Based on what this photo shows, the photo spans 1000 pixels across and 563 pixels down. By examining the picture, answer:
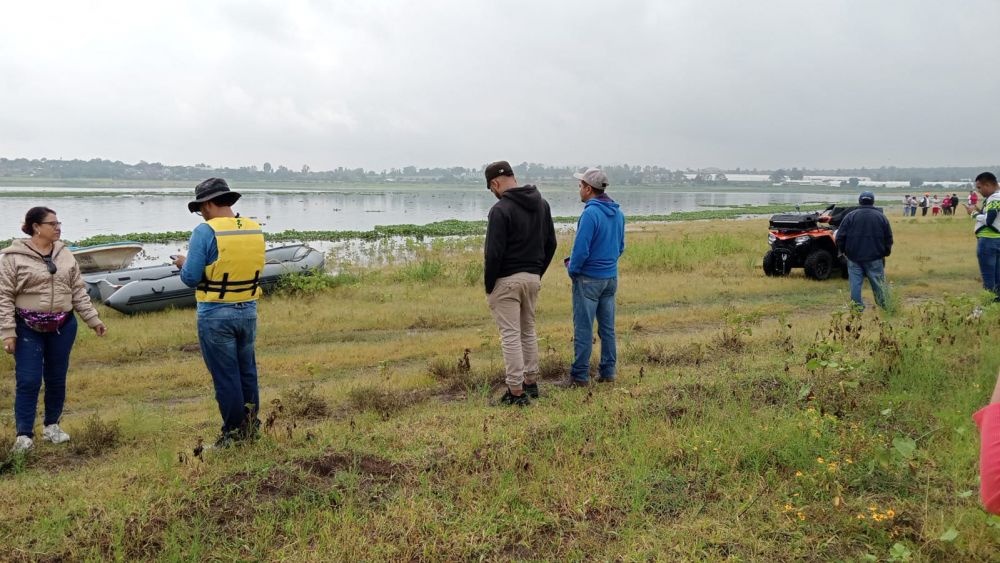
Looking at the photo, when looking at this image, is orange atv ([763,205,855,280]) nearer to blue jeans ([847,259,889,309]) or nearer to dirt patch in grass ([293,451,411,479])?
blue jeans ([847,259,889,309])

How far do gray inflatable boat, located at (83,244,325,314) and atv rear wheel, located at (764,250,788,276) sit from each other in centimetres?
890

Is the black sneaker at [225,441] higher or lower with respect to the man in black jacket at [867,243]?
lower

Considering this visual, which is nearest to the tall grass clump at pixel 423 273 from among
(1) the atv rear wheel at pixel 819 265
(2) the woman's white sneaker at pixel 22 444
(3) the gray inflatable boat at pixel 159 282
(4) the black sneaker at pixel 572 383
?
(3) the gray inflatable boat at pixel 159 282

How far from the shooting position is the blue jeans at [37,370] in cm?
424

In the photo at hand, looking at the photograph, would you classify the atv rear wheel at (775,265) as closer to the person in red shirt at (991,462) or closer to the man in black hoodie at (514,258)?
the man in black hoodie at (514,258)

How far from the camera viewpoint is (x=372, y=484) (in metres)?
3.36

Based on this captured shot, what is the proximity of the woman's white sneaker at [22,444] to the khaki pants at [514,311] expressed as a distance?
10.4 ft

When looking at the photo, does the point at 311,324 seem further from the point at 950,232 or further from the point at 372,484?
the point at 950,232

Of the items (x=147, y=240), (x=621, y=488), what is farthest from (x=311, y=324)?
(x=147, y=240)

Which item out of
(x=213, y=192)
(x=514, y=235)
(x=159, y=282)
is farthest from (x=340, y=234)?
(x=213, y=192)

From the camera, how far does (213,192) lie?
148 inches

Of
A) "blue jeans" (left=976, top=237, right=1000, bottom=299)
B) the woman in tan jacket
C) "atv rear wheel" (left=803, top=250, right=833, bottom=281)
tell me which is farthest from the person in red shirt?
"atv rear wheel" (left=803, top=250, right=833, bottom=281)

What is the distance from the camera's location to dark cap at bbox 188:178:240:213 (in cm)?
375

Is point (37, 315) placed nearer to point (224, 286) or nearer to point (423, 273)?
point (224, 286)
